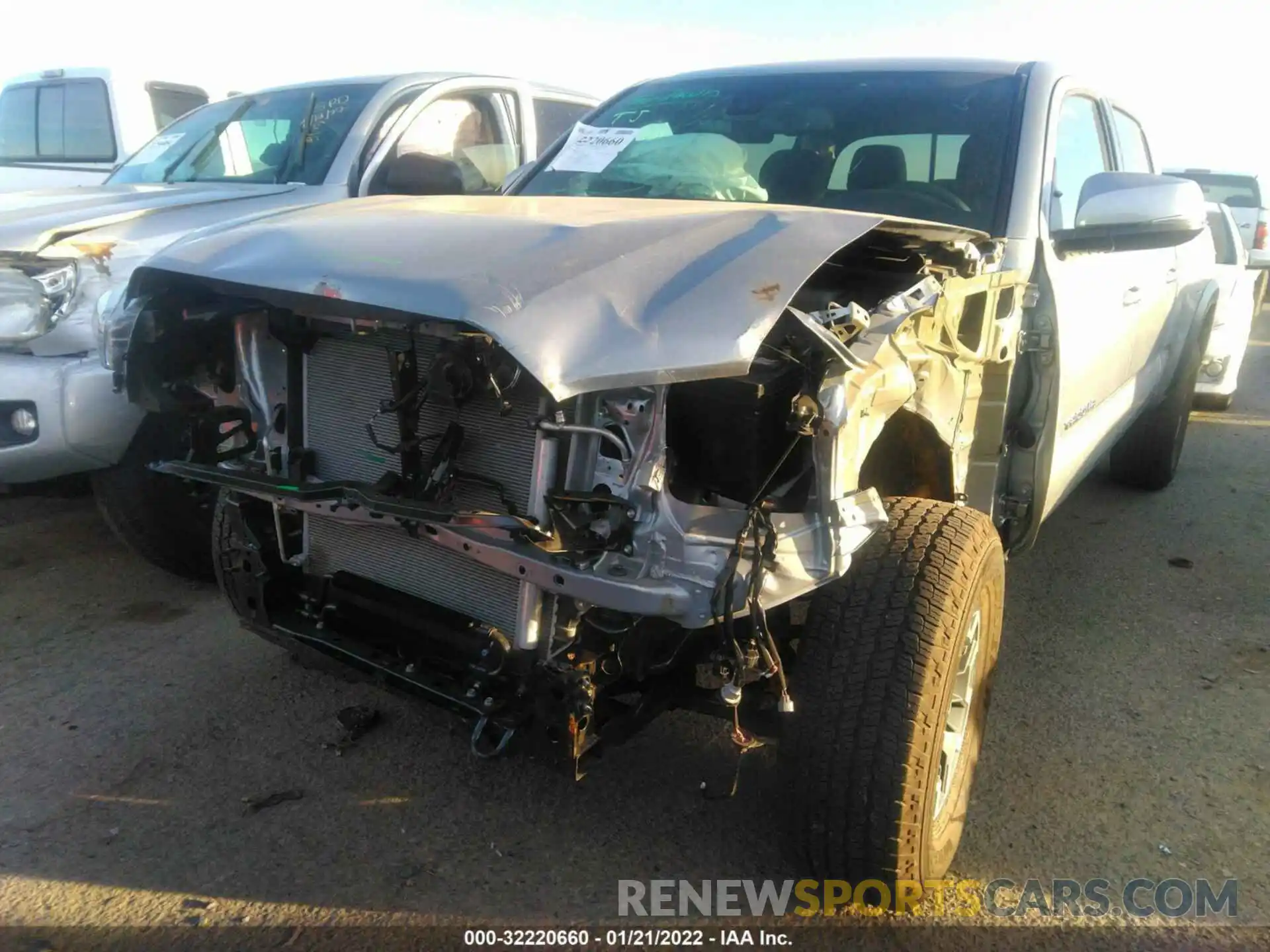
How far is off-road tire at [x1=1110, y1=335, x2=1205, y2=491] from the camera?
16.4ft

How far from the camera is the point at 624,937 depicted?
2.17m

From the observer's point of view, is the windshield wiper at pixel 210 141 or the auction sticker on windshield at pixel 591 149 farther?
the windshield wiper at pixel 210 141

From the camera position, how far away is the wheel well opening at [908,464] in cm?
247

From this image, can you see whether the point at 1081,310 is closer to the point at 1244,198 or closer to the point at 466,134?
the point at 466,134

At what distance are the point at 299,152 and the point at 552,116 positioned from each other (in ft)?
5.59

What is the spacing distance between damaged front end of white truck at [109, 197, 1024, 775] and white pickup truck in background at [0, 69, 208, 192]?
4987 millimetres

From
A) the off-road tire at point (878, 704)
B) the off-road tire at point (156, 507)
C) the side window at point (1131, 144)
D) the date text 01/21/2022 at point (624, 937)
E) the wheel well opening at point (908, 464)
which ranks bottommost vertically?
the date text 01/21/2022 at point (624, 937)

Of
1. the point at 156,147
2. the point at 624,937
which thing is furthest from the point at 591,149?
the point at 156,147

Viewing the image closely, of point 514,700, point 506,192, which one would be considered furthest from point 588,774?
point 506,192

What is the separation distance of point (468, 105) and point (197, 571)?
286 cm

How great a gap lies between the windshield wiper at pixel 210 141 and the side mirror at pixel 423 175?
1.41 m

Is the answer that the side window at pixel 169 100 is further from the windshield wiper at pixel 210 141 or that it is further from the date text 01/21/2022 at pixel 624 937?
the date text 01/21/2022 at pixel 624 937

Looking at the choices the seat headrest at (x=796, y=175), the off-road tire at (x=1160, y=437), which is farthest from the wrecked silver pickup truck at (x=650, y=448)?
the off-road tire at (x=1160, y=437)

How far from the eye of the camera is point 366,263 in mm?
1956
